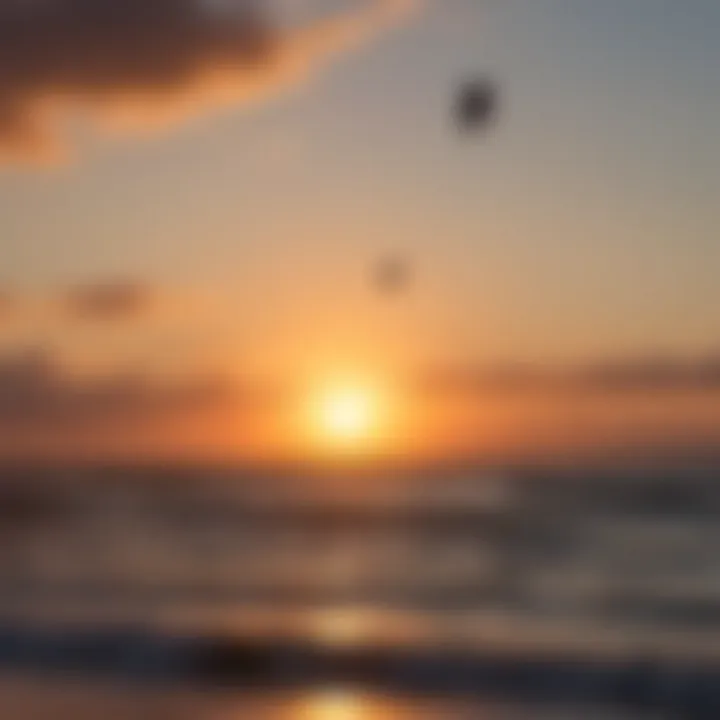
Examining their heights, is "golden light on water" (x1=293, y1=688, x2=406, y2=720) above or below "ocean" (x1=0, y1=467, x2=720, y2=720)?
below

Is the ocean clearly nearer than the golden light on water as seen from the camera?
No

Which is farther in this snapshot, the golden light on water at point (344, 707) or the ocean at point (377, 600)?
the ocean at point (377, 600)

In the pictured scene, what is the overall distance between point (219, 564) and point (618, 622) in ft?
15.1

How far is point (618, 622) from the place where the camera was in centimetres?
987

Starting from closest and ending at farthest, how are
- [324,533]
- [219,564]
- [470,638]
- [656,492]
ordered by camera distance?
[470,638] < [219,564] < [324,533] < [656,492]

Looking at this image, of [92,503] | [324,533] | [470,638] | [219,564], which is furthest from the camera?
[92,503]

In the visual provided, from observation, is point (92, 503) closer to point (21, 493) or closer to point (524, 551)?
point (21, 493)

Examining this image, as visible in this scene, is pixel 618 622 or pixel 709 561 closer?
pixel 618 622

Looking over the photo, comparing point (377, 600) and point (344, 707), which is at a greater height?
point (377, 600)

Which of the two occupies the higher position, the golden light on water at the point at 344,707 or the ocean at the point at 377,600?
the ocean at the point at 377,600

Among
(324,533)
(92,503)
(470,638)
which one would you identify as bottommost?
(470,638)

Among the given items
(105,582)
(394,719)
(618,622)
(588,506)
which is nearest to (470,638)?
(618,622)

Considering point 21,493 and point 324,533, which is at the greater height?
point 21,493

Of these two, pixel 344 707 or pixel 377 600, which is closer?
pixel 344 707
